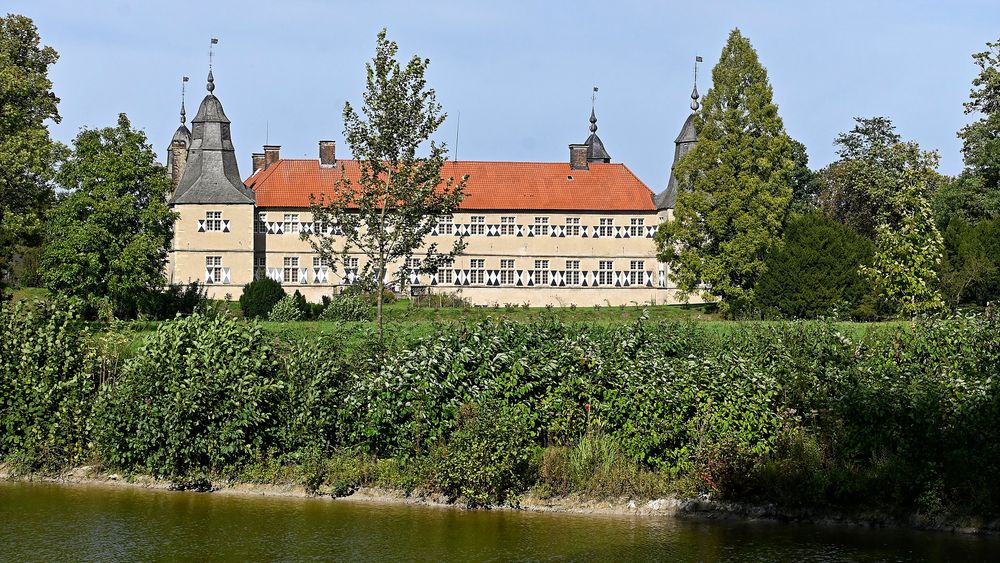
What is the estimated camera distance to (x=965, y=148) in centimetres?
4981

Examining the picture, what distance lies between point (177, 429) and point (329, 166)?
38167mm

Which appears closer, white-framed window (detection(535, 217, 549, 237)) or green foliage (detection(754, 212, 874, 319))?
green foliage (detection(754, 212, 874, 319))

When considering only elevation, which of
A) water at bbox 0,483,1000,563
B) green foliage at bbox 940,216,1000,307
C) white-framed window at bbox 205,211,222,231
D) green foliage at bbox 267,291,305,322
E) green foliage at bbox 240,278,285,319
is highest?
white-framed window at bbox 205,211,222,231

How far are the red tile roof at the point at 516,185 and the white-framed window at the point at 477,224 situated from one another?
0.47 meters

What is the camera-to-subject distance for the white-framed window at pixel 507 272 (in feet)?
185

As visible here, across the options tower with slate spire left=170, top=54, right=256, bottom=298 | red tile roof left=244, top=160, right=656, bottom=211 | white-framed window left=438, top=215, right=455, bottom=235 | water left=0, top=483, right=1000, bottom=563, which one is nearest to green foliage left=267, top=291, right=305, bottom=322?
tower with slate spire left=170, top=54, right=256, bottom=298

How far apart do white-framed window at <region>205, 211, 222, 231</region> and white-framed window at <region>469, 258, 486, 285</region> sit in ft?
36.7

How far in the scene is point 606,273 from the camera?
187 ft

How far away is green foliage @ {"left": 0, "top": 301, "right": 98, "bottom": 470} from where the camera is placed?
2055cm

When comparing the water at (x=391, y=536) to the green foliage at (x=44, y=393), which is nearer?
the water at (x=391, y=536)

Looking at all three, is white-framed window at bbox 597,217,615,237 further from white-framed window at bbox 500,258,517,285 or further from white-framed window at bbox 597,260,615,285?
white-framed window at bbox 500,258,517,285

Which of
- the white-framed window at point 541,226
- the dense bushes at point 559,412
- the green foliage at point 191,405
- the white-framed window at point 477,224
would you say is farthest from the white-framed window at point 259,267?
the green foliage at point 191,405

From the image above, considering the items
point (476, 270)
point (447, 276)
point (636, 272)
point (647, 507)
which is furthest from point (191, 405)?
point (636, 272)

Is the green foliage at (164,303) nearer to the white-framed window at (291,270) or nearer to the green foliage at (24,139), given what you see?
the green foliage at (24,139)
